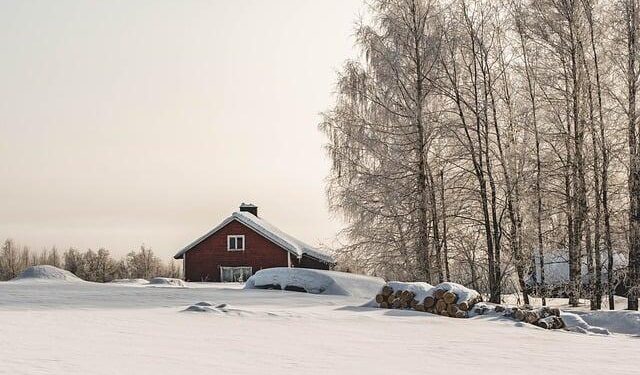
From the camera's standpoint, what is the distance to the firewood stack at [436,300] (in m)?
19.4

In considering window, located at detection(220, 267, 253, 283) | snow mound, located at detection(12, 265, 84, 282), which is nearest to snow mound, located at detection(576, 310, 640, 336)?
snow mound, located at detection(12, 265, 84, 282)

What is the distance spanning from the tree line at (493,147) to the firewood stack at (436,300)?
12.6ft

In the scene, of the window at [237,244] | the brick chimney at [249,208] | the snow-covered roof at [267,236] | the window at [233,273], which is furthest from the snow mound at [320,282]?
the brick chimney at [249,208]

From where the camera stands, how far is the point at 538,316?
1905cm

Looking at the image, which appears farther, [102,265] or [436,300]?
[102,265]

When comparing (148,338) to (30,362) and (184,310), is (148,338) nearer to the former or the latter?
(30,362)

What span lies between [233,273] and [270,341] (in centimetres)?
3288

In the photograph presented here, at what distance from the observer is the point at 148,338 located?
1262 centimetres

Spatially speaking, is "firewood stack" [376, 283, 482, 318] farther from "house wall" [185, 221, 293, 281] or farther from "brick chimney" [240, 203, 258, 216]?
"brick chimney" [240, 203, 258, 216]

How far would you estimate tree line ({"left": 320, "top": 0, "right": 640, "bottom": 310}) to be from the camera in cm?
2330

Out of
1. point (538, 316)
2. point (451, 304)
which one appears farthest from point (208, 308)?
point (538, 316)

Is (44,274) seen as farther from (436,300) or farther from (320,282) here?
(436,300)

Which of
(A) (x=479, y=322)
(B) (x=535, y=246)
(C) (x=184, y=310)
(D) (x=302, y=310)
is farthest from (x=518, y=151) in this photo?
(C) (x=184, y=310)

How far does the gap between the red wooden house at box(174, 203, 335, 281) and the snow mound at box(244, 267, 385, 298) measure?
63.6 feet
